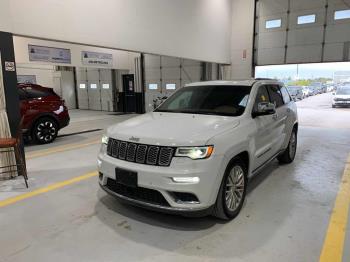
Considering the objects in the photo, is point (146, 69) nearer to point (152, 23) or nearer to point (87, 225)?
point (152, 23)

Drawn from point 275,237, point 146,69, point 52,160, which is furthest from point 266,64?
point 275,237

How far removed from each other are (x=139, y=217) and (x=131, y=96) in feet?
43.9

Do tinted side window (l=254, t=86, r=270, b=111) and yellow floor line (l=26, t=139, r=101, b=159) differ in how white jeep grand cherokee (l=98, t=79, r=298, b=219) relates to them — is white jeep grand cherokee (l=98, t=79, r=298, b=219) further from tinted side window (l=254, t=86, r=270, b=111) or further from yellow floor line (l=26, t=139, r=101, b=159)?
yellow floor line (l=26, t=139, r=101, b=159)

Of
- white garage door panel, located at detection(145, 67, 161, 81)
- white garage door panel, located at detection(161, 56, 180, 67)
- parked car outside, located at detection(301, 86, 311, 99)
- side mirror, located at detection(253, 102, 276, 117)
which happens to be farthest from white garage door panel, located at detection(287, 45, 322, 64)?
parked car outside, located at detection(301, 86, 311, 99)

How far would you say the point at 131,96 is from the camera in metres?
16.0

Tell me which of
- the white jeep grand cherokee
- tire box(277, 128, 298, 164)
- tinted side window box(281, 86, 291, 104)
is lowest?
tire box(277, 128, 298, 164)

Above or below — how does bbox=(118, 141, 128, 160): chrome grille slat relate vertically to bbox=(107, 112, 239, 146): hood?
below

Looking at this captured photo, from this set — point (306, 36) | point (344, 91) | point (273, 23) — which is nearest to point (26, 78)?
point (273, 23)

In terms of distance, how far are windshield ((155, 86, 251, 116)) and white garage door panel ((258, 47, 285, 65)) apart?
10.5 metres

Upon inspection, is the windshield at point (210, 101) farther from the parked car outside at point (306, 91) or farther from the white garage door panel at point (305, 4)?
the parked car outside at point (306, 91)

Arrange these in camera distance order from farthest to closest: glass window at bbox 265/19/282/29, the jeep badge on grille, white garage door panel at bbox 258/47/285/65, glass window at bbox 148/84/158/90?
glass window at bbox 148/84/158/90
white garage door panel at bbox 258/47/285/65
glass window at bbox 265/19/282/29
the jeep badge on grille

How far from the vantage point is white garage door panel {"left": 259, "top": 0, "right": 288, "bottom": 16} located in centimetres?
1291

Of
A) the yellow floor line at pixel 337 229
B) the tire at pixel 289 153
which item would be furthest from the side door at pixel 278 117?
the yellow floor line at pixel 337 229

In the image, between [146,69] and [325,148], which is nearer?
[325,148]
